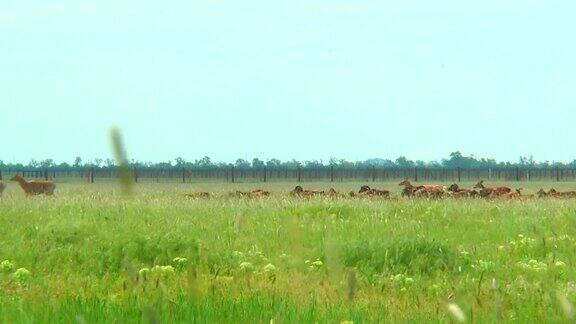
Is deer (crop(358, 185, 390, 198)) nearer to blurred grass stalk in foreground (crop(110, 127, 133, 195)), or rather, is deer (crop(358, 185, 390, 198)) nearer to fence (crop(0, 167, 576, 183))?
blurred grass stalk in foreground (crop(110, 127, 133, 195))

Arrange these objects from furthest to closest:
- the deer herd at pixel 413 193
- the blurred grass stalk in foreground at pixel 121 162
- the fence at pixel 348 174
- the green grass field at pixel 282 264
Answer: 1. the fence at pixel 348 174
2. the deer herd at pixel 413 193
3. the green grass field at pixel 282 264
4. the blurred grass stalk in foreground at pixel 121 162

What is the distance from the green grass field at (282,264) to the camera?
4.68 m

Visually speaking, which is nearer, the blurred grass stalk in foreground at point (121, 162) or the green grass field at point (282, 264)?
the blurred grass stalk in foreground at point (121, 162)

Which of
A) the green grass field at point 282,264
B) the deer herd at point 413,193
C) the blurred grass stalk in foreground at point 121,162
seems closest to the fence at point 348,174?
the deer herd at point 413,193

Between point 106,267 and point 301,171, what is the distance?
260ft

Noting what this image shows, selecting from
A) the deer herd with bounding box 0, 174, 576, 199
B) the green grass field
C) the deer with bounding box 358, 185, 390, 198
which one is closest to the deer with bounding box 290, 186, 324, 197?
the deer herd with bounding box 0, 174, 576, 199

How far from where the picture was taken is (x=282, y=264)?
888 centimetres

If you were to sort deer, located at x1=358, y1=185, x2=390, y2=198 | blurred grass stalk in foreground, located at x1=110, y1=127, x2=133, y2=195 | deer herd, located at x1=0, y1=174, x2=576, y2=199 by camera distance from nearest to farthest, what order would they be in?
blurred grass stalk in foreground, located at x1=110, y1=127, x2=133, y2=195, deer herd, located at x1=0, y1=174, x2=576, y2=199, deer, located at x1=358, y1=185, x2=390, y2=198

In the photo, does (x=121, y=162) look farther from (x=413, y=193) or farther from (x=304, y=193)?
(x=413, y=193)

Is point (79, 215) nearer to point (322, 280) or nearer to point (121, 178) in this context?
point (322, 280)

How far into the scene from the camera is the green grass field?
4.68 metres

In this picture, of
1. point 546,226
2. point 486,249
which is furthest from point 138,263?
point 546,226

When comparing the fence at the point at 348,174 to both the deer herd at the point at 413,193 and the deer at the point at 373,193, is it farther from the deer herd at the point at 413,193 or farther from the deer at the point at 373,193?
the deer at the point at 373,193

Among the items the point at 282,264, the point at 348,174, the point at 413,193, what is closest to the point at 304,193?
the point at 413,193
